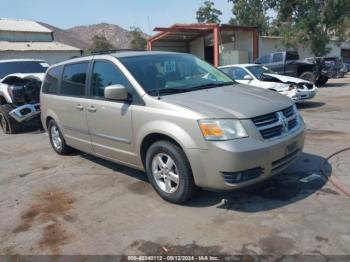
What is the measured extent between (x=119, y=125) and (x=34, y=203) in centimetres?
149

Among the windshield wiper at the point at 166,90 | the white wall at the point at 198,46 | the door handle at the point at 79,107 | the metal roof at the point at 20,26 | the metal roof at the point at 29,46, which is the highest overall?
the metal roof at the point at 20,26

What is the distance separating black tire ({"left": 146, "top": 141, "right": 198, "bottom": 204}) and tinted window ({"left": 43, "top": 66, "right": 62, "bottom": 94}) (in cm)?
299

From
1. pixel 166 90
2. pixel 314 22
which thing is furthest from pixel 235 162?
pixel 314 22

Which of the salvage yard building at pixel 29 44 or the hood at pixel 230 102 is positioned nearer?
the hood at pixel 230 102

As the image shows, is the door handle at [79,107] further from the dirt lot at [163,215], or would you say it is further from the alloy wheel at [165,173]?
the alloy wheel at [165,173]

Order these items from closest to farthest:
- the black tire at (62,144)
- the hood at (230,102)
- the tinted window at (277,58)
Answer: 1. the hood at (230,102)
2. the black tire at (62,144)
3. the tinted window at (277,58)

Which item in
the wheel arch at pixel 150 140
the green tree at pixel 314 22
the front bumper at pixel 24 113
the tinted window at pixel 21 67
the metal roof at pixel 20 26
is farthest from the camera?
the metal roof at pixel 20 26

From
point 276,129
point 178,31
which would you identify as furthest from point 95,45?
point 276,129

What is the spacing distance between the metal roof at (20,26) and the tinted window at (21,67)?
2840 centimetres

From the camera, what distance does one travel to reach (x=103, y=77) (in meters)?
5.32

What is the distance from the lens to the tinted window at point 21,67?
42.5 ft

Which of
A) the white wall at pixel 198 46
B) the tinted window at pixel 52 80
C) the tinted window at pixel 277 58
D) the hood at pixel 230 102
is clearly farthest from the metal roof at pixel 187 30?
the hood at pixel 230 102

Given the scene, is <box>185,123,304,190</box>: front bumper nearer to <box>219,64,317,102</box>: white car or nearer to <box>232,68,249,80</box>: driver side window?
<box>219,64,317,102</box>: white car

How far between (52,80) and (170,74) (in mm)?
2803
